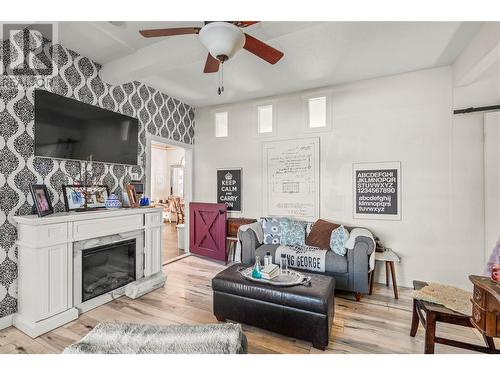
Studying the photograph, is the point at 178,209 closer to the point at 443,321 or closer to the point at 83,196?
the point at 83,196

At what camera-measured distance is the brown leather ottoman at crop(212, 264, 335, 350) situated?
1916 mm

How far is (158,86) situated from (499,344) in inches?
192

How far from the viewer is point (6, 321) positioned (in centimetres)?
222

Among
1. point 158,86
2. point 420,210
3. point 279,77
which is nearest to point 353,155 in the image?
point 420,210

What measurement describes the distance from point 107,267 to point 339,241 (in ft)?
9.18

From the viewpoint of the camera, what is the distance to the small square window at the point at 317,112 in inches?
147

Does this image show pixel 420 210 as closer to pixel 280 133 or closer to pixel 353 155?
pixel 353 155

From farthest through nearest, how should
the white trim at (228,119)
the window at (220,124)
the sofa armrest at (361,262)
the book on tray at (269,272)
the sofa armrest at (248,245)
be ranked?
the window at (220,124) < the white trim at (228,119) < the sofa armrest at (248,245) < the sofa armrest at (361,262) < the book on tray at (269,272)

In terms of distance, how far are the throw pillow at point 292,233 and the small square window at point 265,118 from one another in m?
1.62

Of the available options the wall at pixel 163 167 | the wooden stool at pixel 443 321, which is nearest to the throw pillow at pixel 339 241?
the wooden stool at pixel 443 321

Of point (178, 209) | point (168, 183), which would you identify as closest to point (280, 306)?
point (178, 209)

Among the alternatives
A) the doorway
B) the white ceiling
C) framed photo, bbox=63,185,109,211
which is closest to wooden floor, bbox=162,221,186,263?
the doorway

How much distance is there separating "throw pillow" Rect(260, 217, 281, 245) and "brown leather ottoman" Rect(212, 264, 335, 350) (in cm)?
126

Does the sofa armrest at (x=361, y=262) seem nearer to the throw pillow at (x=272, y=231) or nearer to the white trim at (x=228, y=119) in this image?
the throw pillow at (x=272, y=231)
